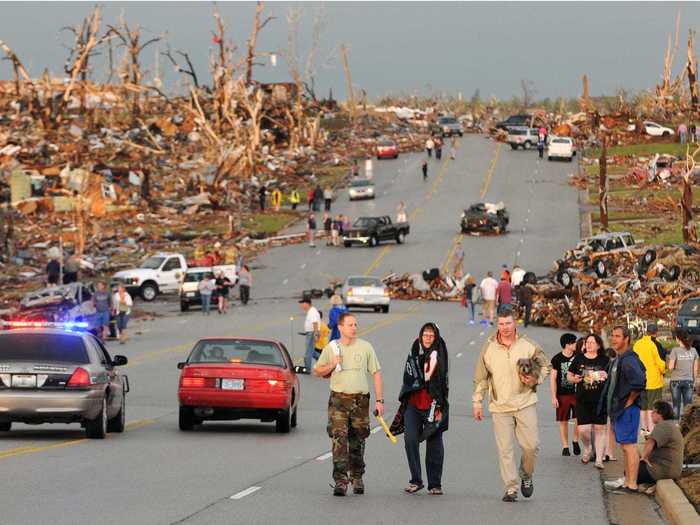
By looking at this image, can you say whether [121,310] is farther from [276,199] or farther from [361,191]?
[361,191]

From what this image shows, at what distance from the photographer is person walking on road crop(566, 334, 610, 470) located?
58.8ft

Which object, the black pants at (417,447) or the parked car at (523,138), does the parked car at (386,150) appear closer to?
the parked car at (523,138)

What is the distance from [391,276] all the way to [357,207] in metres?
28.4

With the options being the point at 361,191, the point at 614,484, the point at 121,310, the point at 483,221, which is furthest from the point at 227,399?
the point at 361,191

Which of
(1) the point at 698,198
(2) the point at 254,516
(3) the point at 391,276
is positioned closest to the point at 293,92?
(1) the point at 698,198

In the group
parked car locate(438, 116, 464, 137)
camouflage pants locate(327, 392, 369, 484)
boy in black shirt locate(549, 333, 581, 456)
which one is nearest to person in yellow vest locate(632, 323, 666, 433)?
boy in black shirt locate(549, 333, 581, 456)

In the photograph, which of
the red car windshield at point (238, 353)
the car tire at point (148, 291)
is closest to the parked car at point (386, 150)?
the car tire at point (148, 291)

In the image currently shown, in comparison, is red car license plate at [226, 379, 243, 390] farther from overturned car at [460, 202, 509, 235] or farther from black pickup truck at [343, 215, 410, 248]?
overturned car at [460, 202, 509, 235]

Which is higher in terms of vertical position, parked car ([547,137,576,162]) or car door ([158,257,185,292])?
parked car ([547,137,576,162])

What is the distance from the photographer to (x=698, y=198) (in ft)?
288

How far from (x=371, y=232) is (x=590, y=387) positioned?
59.1 m

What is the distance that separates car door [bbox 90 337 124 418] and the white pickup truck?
39200 mm

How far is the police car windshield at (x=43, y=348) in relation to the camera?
65.0 feet

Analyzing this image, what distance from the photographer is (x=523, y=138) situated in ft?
387
